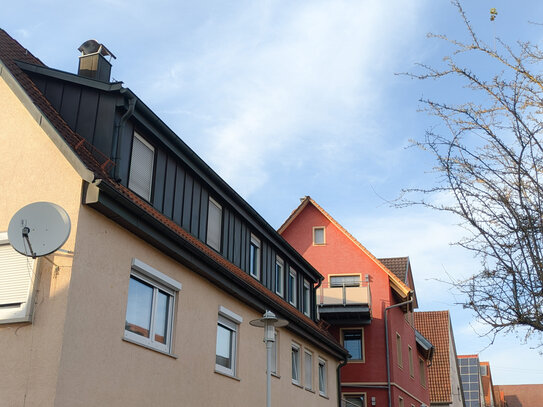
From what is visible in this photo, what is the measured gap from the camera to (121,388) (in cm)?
1010

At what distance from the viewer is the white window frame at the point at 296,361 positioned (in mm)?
18188

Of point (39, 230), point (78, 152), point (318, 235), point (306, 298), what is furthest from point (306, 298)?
point (39, 230)

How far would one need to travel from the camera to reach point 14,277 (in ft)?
31.7

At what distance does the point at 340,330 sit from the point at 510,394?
3530 inches

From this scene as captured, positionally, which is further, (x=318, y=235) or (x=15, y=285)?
(x=318, y=235)

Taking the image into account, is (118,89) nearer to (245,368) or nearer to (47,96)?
(47,96)

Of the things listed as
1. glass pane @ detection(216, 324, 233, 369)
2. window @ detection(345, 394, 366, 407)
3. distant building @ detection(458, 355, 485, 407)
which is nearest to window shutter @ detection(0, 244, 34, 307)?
glass pane @ detection(216, 324, 233, 369)

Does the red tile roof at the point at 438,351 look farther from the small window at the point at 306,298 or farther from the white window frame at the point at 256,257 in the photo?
the white window frame at the point at 256,257

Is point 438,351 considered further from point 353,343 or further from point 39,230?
point 39,230

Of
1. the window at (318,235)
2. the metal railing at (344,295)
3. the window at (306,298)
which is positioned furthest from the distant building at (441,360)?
the window at (306,298)

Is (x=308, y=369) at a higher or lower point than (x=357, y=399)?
lower

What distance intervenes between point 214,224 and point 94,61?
444 cm

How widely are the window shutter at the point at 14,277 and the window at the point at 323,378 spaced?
12.7 meters

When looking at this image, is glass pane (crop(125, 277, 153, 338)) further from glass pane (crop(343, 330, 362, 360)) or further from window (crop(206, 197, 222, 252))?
glass pane (crop(343, 330, 362, 360))
